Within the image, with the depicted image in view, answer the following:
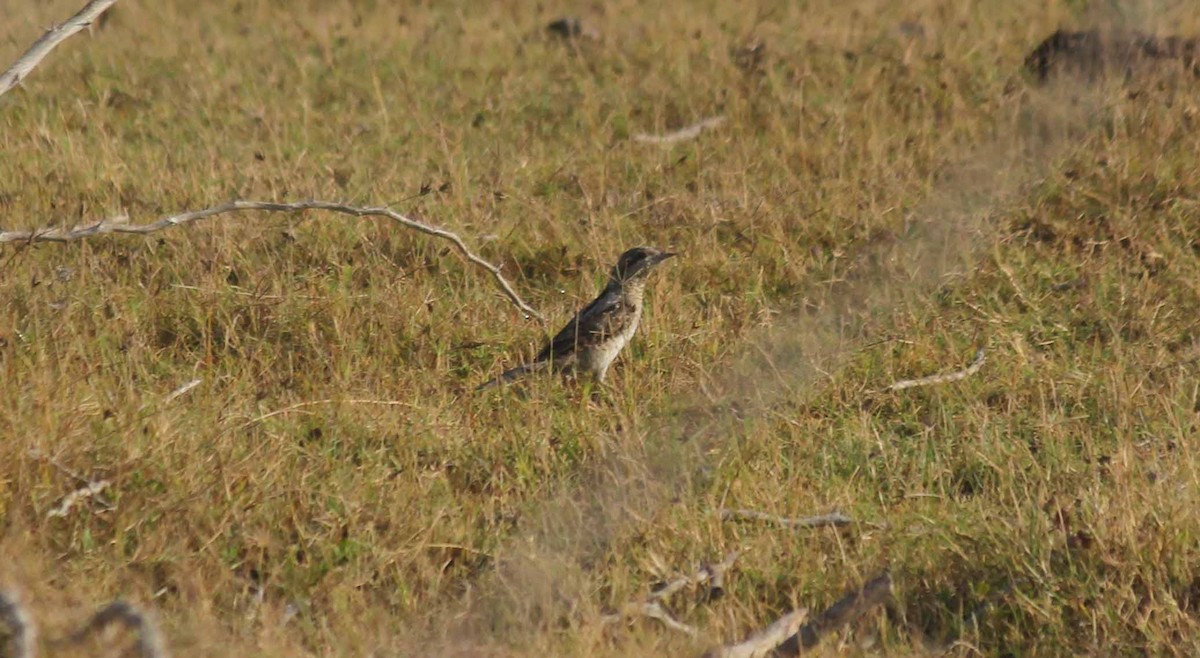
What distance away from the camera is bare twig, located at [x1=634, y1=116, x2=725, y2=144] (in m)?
10.7

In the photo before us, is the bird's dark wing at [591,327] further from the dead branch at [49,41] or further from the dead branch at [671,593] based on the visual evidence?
the dead branch at [49,41]

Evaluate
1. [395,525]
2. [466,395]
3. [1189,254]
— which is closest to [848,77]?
[1189,254]

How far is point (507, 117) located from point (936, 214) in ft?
11.1

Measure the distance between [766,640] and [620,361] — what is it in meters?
2.88

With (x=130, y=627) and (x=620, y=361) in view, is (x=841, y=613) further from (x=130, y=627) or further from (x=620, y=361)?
(x=620, y=361)

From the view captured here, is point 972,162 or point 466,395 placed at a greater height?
point 466,395

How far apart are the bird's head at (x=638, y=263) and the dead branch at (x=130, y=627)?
3994mm

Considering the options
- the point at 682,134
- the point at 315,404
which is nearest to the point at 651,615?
the point at 315,404

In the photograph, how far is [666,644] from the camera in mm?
4957

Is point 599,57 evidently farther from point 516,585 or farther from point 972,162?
point 516,585

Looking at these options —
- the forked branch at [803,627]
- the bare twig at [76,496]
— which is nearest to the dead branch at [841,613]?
the forked branch at [803,627]

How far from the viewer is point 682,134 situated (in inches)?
426

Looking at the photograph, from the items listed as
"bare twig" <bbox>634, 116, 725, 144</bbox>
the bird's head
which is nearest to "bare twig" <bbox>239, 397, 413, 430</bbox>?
the bird's head

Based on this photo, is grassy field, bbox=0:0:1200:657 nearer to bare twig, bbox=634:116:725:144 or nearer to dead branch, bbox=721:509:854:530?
dead branch, bbox=721:509:854:530
